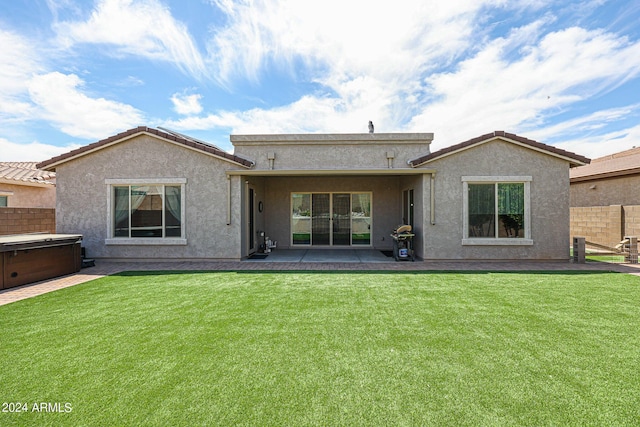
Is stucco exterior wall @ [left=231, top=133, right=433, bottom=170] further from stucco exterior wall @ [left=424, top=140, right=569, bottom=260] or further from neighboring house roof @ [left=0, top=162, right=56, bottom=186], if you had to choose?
neighboring house roof @ [left=0, top=162, right=56, bottom=186]

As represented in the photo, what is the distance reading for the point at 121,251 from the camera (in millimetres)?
11570

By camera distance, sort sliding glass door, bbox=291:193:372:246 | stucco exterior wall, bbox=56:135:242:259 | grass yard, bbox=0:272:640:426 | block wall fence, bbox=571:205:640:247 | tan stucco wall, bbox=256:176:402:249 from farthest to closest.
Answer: sliding glass door, bbox=291:193:372:246
tan stucco wall, bbox=256:176:402:249
block wall fence, bbox=571:205:640:247
stucco exterior wall, bbox=56:135:242:259
grass yard, bbox=0:272:640:426

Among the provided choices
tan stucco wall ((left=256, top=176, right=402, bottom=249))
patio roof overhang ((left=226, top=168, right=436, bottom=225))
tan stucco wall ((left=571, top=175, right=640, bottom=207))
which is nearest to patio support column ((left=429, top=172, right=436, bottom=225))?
patio roof overhang ((left=226, top=168, right=436, bottom=225))

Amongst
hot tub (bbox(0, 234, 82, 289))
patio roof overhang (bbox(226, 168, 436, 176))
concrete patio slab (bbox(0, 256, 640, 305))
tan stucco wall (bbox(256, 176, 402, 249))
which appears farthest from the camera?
tan stucco wall (bbox(256, 176, 402, 249))

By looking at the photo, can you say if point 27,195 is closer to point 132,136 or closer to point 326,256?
point 132,136

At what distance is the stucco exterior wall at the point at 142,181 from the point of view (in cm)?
1140

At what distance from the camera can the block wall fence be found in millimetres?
13547

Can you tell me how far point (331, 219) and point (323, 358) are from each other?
11.1m

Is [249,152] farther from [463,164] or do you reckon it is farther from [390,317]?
[390,317]

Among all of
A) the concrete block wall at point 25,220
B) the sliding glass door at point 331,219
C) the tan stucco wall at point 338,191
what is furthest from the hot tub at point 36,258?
the sliding glass door at point 331,219

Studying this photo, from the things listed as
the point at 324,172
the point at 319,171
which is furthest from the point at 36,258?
the point at 324,172

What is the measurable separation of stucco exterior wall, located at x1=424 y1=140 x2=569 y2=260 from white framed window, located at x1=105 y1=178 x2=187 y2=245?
966 centimetres

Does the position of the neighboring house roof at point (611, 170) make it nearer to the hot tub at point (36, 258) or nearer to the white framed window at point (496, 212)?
the white framed window at point (496, 212)

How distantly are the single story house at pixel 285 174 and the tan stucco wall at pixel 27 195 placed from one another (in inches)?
266
